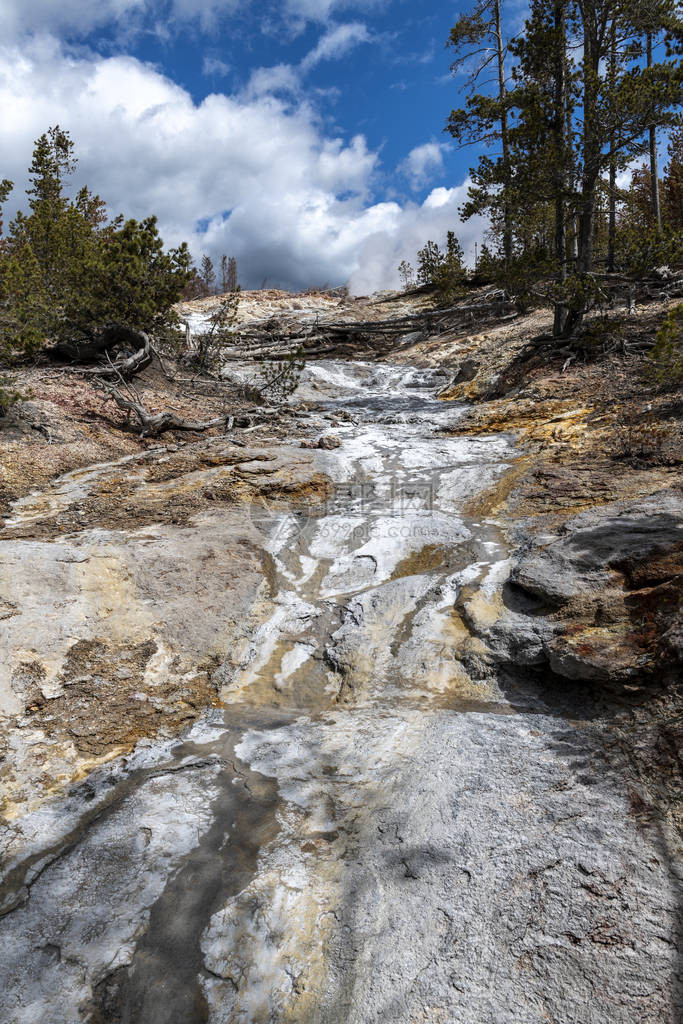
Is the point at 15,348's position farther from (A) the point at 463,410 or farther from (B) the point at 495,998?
(B) the point at 495,998

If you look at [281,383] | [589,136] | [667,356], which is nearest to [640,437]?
[667,356]

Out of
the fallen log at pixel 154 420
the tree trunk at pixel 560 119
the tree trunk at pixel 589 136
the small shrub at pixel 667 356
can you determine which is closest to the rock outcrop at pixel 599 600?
the small shrub at pixel 667 356

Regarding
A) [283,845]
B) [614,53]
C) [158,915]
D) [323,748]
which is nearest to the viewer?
[158,915]

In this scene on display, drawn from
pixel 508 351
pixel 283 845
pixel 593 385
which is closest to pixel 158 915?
pixel 283 845

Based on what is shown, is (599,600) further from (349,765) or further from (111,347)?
(111,347)

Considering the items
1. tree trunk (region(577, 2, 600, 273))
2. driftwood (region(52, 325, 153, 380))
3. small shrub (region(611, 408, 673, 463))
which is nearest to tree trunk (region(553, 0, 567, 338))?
tree trunk (region(577, 2, 600, 273))

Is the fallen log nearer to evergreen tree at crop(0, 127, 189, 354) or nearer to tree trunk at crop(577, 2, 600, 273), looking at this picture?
evergreen tree at crop(0, 127, 189, 354)

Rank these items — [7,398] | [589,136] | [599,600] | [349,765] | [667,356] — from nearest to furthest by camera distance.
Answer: [349,765] → [599,600] → [667,356] → [7,398] → [589,136]

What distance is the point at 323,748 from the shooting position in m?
3.18

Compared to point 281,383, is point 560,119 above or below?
above

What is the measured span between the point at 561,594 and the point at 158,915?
2965mm

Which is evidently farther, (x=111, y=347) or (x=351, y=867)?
(x=111, y=347)

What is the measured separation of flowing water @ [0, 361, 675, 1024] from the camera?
1.96m

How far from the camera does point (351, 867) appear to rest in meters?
2.45
